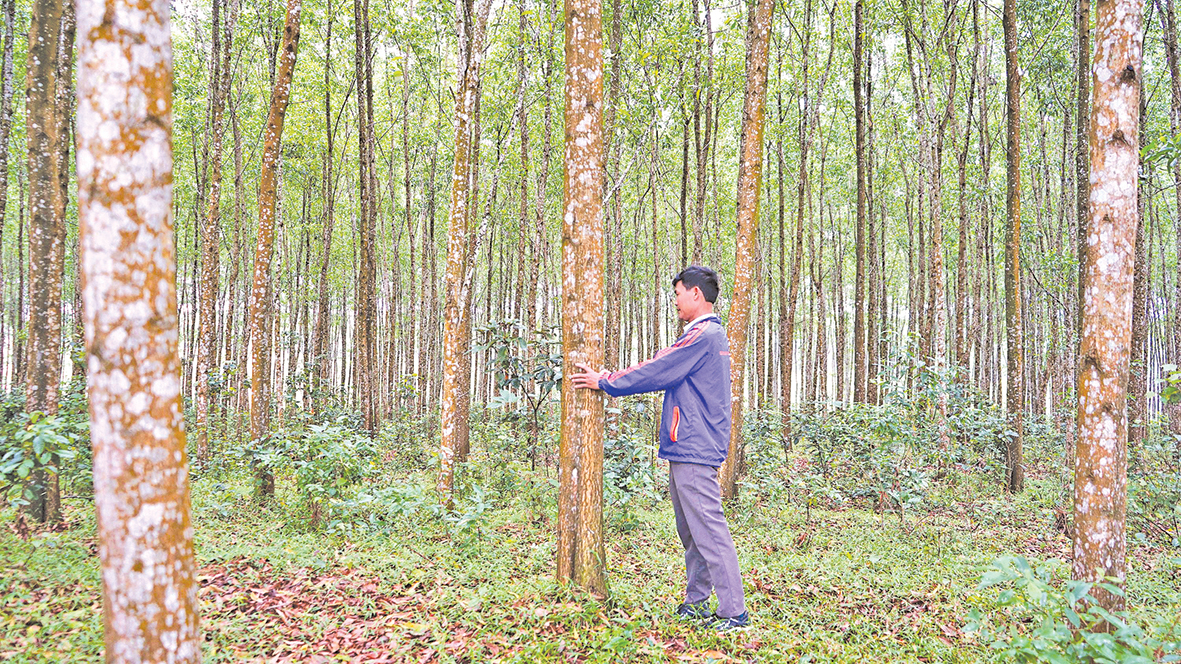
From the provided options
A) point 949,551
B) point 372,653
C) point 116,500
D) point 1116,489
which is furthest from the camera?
point 949,551

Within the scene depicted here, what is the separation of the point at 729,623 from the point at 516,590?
137cm

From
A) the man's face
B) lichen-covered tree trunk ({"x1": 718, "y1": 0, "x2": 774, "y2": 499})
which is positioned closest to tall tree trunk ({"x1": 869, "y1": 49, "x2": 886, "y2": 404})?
lichen-covered tree trunk ({"x1": 718, "y1": 0, "x2": 774, "y2": 499})

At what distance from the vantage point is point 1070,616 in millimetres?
2254

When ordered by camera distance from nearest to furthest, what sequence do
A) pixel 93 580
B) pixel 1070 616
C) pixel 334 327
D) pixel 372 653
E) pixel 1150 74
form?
pixel 1070 616 < pixel 372 653 < pixel 93 580 < pixel 1150 74 < pixel 334 327

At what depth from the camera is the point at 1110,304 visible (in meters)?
2.83

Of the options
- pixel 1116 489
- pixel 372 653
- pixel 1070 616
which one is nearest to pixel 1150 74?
pixel 1116 489

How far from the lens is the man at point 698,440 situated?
3.40m

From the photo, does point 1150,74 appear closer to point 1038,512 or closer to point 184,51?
point 1038,512

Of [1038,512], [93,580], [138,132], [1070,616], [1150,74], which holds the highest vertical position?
[1150,74]

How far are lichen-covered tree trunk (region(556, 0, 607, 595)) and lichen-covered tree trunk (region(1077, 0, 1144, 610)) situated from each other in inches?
101

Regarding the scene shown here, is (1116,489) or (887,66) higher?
(887,66)

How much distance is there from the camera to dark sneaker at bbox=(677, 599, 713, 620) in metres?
3.49

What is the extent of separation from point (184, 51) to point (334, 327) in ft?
69.2

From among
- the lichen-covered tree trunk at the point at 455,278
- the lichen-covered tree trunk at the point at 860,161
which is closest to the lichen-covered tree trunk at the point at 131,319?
the lichen-covered tree trunk at the point at 455,278
